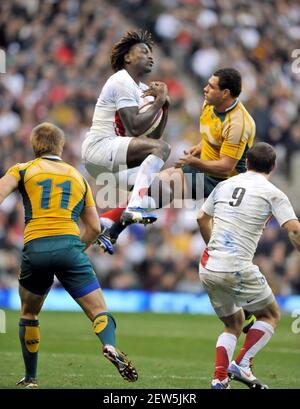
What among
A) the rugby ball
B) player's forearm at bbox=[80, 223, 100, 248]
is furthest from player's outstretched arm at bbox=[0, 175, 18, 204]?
the rugby ball

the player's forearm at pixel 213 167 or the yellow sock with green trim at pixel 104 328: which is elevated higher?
the player's forearm at pixel 213 167

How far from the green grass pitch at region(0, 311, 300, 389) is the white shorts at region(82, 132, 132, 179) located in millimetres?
2226

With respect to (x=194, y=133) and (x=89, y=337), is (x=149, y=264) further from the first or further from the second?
(x=89, y=337)

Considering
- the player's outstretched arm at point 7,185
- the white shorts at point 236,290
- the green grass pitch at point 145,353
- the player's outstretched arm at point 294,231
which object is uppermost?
the player's outstretched arm at point 7,185

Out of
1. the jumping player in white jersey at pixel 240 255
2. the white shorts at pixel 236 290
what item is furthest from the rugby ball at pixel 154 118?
the white shorts at pixel 236 290

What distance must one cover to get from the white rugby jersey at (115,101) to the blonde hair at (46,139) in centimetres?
134

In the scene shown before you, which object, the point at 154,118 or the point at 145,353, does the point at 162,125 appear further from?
the point at 145,353

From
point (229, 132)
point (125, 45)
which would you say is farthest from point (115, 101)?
point (229, 132)

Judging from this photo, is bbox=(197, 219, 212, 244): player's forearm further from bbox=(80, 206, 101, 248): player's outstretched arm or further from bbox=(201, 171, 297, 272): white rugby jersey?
bbox=(80, 206, 101, 248): player's outstretched arm

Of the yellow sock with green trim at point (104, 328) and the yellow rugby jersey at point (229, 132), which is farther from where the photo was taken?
the yellow rugby jersey at point (229, 132)

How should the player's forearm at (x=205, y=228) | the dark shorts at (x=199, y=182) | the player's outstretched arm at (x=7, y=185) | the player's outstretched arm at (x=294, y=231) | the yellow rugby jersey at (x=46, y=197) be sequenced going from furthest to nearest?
the dark shorts at (x=199, y=182), the player's forearm at (x=205, y=228), the yellow rugby jersey at (x=46, y=197), the player's outstretched arm at (x=294, y=231), the player's outstretched arm at (x=7, y=185)

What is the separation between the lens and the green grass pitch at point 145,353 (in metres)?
10.7

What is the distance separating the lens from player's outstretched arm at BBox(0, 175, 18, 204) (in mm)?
8969

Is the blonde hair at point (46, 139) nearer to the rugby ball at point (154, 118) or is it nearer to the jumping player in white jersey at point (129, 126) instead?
the jumping player in white jersey at point (129, 126)
